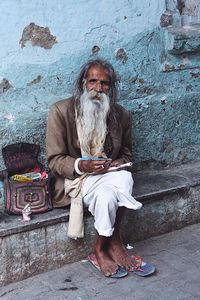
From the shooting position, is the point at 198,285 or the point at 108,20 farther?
the point at 108,20

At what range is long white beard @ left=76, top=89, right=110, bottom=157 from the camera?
441 cm

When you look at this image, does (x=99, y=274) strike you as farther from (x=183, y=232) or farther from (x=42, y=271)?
(x=183, y=232)

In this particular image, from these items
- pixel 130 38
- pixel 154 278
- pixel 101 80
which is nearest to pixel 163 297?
pixel 154 278

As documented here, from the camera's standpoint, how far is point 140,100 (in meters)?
5.32

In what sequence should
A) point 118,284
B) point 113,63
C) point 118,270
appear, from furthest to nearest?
point 113,63, point 118,270, point 118,284

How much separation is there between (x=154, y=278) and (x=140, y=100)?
1708 mm

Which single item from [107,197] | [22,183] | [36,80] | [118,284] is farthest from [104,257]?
[36,80]

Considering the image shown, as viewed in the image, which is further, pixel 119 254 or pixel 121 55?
pixel 121 55

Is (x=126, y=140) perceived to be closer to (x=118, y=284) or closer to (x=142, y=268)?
(x=142, y=268)

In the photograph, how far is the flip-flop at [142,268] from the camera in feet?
14.1

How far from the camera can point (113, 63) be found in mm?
5102

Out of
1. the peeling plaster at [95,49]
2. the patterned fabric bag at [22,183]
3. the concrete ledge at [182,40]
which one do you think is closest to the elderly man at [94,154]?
the patterned fabric bag at [22,183]

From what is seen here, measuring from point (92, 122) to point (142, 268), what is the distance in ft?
3.68

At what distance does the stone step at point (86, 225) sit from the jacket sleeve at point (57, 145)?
1.07ft
